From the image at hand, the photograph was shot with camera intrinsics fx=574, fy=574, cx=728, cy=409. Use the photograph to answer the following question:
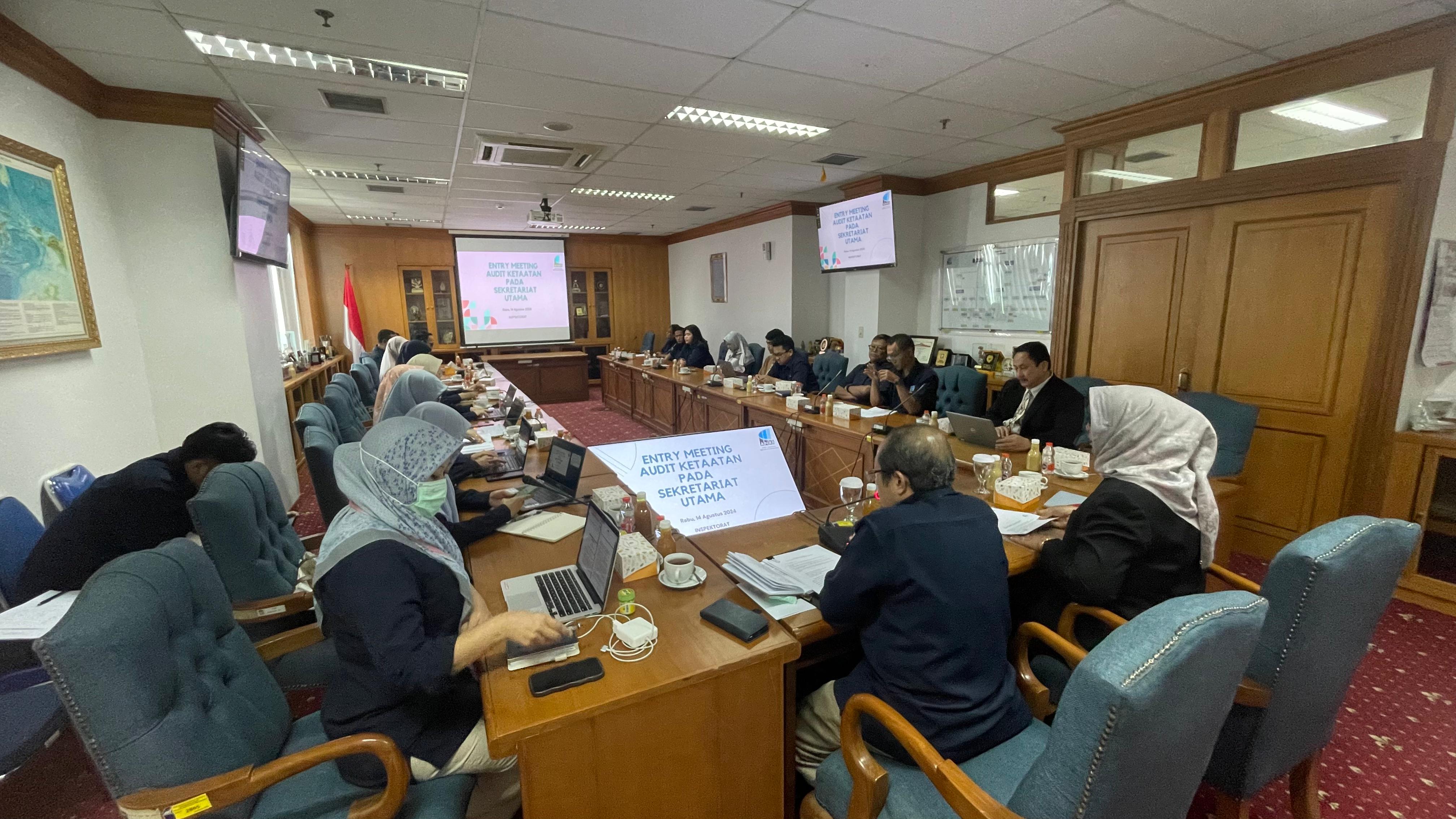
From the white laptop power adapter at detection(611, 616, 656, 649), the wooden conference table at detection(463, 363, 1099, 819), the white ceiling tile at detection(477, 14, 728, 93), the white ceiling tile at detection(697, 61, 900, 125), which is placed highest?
the white ceiling tile at detection(697, 61, 900, 125)

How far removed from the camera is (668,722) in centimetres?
126

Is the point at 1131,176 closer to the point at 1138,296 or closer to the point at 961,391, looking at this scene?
the point at 1138,296

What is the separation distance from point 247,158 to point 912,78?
4.01m

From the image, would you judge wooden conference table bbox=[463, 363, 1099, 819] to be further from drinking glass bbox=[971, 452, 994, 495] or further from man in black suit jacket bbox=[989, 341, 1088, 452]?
man in black suit jacket bbox=[989, 341, 1088, 452]

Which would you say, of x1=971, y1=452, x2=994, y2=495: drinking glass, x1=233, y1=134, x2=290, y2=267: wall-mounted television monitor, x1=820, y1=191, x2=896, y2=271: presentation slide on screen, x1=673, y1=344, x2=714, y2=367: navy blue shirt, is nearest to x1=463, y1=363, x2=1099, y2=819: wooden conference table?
x1=971, y1=452, x2=994, y2=495: drinking glass

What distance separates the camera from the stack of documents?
1.56 meters

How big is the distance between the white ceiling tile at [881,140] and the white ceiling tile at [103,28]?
11.7 feet

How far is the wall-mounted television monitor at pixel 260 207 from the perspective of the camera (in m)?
3.52

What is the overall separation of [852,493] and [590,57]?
2.41m

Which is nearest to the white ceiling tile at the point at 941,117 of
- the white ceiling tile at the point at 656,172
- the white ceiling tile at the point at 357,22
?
the white ceiling tile at the point at 656,172

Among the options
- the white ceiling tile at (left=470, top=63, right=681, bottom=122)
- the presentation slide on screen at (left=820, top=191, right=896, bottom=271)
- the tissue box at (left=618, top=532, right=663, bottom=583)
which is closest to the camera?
the tissue box at (left=618, top=532, right=663, bottom=583)

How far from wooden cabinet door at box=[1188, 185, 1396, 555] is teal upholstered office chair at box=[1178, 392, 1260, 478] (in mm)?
236

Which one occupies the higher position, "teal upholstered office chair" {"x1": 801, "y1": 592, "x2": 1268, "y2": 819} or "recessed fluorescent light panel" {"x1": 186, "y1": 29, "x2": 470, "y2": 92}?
"recessed fluorescent light panel" {"x1": 186, "y1": 29, "x2": 470, "y2": 92}

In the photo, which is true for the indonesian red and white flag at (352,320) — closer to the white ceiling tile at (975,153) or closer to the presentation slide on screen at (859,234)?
the presentation slide on screen at (859,234)
